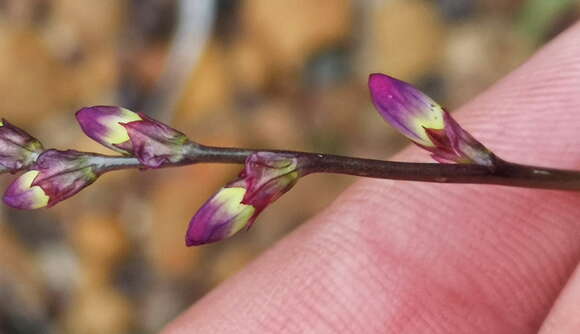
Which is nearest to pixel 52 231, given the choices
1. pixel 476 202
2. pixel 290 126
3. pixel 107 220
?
pixel 107 220

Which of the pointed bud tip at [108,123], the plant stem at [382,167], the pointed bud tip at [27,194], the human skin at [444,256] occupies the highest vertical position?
the pointed bud tip at [108,123]

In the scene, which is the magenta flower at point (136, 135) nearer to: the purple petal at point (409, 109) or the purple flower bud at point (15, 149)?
the purple flower bud at point (15, 149)

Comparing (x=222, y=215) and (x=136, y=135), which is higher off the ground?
(x=136, y=135)

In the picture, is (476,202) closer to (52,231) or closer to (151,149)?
(151,149)

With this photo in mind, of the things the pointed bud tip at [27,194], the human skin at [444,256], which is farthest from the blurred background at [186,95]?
the pointed bud tip at [27,194]

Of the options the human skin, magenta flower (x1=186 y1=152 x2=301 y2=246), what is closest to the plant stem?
magenta flower (x1=186 y1=152 x2=301 y2=246)

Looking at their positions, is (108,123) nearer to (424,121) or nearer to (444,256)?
(424,121)

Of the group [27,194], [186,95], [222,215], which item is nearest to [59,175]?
[27,194]
